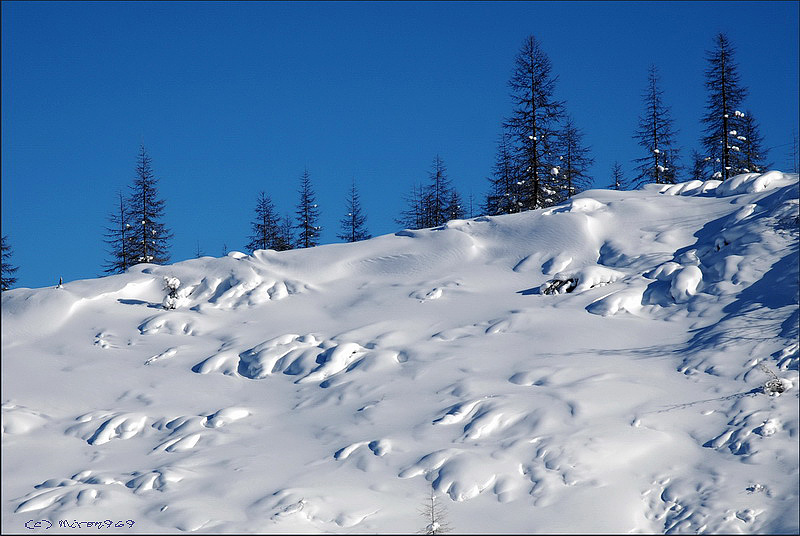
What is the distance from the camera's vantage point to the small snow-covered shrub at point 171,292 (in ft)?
53.9

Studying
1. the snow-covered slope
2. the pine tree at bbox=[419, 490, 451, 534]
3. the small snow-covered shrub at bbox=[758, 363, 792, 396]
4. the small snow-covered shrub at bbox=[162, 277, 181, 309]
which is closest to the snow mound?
the snow-covered slope

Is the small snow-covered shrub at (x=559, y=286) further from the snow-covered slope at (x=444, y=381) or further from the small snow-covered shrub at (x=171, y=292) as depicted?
the small snow-covered shrub at (x=171, y=292)

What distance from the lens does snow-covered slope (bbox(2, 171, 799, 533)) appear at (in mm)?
8602

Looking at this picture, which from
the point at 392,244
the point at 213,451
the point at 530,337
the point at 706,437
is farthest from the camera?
the point at 392,244

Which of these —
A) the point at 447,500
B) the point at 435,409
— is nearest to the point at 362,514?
the point at 447,500

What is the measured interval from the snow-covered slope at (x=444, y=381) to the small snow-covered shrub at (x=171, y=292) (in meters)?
0.26

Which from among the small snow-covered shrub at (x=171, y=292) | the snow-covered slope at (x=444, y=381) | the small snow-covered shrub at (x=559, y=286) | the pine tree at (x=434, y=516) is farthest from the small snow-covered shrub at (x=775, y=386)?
the small snow-covered shrub at (x=171, y=292)

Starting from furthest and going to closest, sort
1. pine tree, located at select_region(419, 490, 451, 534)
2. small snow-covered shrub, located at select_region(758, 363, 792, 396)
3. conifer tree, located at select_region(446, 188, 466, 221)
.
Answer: conifer tree, located at select_region(446, 188, 466, 221)
small snow-covered shrub, located at select_region(758, 363, 792, 396)
pine tree, located at select_region(419, 490, 451, 534)

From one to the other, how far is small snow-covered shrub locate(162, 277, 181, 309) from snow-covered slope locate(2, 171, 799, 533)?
10.2 inches

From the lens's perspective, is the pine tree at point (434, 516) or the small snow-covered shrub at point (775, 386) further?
the small snow-covered shrub at point (775, 386)

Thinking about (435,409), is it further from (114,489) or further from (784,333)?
(784,333)

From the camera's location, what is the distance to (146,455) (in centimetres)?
1069

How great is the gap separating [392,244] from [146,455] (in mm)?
9080

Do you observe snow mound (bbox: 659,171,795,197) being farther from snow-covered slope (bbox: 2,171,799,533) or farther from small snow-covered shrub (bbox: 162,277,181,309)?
small snow-covered shrub (bbox: 162,277,181,309)
